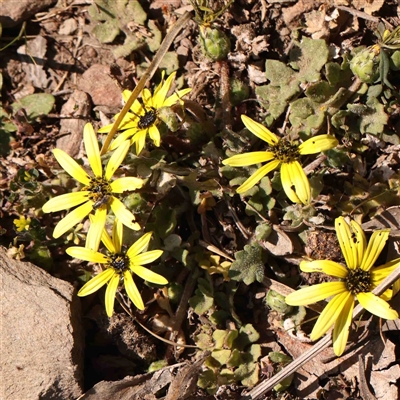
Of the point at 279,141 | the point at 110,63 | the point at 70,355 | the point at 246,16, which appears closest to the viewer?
the point at 279,141

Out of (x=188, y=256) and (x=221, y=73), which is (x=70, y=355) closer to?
(x=188, y=256)

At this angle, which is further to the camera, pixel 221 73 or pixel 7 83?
pixel 7 83

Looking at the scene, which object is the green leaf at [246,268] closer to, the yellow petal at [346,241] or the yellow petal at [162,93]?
the yellow petal at [346,241]

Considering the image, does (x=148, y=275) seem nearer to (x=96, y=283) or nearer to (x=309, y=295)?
(x=96, y=283)

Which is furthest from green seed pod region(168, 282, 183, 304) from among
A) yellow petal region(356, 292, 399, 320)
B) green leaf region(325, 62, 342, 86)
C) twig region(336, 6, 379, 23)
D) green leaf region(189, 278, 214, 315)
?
twig region(336, 6, 379, 23)

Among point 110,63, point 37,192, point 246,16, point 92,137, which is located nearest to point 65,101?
point 110,63

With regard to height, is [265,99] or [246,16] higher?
[246,16]

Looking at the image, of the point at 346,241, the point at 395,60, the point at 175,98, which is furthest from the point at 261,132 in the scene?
the point at 395,60

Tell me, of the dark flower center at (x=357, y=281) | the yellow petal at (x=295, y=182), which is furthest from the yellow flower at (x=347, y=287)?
the yellow petal at (x=295, y=182)
